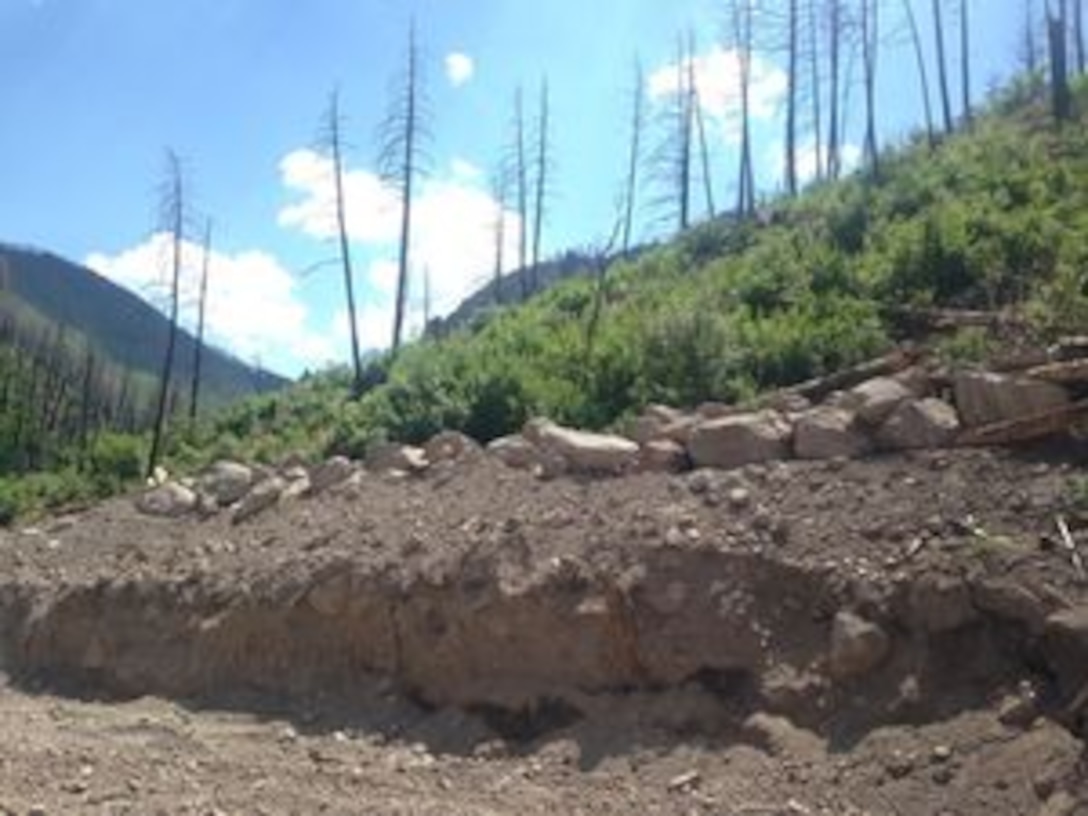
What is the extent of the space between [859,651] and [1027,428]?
2113 millimetres

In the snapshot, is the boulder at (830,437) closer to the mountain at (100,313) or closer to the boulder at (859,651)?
the boulder at (859,651)

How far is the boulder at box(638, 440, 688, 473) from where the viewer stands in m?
10.2

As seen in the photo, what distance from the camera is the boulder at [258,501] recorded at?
13133 millimetres

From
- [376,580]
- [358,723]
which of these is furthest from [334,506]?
[358,723]

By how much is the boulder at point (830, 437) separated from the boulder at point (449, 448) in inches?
127

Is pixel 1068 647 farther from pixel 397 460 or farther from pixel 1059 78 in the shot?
pixel 1059 78

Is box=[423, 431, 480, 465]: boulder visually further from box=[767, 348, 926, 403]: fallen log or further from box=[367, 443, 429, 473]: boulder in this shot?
box=[767, 348, 926, 403]: fallen log

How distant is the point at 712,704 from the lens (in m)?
7.85

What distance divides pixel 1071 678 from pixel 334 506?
22.6 ft

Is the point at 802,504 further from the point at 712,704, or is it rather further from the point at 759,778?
the point at 759,778

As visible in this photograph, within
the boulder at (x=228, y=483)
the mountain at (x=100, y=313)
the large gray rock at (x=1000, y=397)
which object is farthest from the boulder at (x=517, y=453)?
the mountain at (x=100, y=313)

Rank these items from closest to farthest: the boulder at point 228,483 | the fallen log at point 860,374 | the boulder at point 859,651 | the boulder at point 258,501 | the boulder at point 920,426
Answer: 1. the boulder at point 859,651
2. the boulder at point 920,426
3. the fallen log at point 860,374
4. the boulder at point 258,501
5. the boulder at point 228,483

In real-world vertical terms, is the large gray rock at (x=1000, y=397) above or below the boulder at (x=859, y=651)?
above

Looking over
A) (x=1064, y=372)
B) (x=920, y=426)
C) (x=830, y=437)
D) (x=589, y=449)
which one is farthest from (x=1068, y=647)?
(x=589, y=449)
